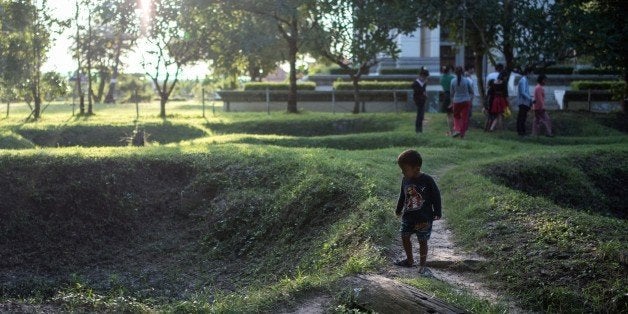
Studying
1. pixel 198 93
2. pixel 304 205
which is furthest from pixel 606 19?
pixel 198 93

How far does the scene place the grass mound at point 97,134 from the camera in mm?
19831

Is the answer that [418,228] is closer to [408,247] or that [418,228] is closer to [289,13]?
[408,247]

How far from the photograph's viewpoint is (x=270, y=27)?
1070 inches

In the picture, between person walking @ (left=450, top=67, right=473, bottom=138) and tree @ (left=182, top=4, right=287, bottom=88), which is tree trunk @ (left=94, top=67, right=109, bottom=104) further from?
person walking @ (left=450, top=67, right=473, bottom=138)

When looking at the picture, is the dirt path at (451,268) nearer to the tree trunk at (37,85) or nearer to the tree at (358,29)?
the tree at (358,29)

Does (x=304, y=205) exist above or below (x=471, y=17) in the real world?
below

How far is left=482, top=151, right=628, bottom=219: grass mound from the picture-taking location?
12.5 metres

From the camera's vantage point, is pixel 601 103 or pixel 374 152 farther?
pixel 601 103

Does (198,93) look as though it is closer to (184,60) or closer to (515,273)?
(184,60)

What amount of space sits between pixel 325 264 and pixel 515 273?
204 cm

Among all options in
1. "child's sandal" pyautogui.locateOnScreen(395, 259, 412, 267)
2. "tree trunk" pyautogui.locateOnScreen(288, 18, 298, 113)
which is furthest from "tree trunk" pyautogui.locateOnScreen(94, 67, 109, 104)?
"child's sandal" pyautogui.locateOnScreen(395, 259, 412, 267)

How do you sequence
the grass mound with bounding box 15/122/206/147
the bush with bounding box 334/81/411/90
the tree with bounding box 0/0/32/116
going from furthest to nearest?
the bush with bounding box 334/81/411/90 < the tree with bounding box 0/0/32/116 < the grass mound with bounding box 15/122/206/147

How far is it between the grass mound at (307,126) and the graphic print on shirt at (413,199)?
47.9 feet

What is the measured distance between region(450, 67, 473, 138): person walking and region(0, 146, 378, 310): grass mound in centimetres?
631
